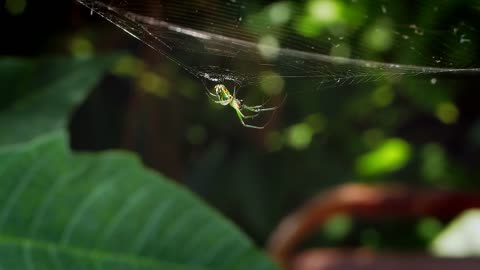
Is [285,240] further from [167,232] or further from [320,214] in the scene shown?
[167,232]

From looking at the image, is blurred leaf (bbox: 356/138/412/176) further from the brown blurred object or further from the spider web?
the spider web

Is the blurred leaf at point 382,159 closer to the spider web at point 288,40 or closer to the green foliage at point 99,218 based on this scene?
the spider web at point 288,40

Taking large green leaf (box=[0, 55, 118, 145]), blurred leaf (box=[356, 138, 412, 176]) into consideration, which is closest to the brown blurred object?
blurred leaf (box=[356, 138, 412, 176])

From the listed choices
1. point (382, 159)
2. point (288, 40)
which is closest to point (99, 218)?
point (288, 40)

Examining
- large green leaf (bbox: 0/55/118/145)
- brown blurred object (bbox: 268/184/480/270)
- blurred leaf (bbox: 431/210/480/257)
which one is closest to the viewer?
large green leaf (bbox: 0/55/118/145)

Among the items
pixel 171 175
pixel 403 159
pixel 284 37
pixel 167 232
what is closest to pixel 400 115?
pixel 403 159

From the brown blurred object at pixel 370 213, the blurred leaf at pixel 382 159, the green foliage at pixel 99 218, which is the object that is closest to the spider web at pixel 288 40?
the green foliage at pixel 99 218

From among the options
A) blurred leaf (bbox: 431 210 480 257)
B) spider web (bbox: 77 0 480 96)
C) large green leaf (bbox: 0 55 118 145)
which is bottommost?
blurred leaf (bbox: 431 210 480 257)

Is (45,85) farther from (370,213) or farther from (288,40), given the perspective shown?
(370,213)
